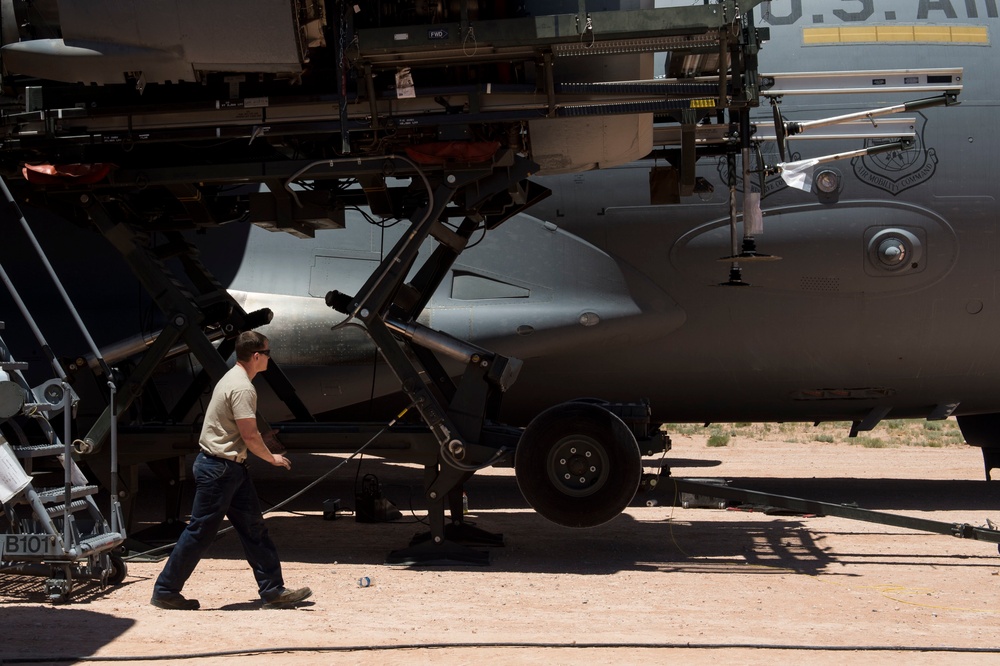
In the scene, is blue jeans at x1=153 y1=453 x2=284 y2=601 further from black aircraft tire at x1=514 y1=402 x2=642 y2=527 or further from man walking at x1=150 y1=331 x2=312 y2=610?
black aircraft tire at x1=514 y1=402 x2=642 y2=527

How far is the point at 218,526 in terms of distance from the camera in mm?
6246

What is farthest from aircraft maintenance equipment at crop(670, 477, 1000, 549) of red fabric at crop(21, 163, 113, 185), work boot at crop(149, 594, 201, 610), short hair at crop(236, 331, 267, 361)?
red fabric at crop(21, 163, 113, 185)

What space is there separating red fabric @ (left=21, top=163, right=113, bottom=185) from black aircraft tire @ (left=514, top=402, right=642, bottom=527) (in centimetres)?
364

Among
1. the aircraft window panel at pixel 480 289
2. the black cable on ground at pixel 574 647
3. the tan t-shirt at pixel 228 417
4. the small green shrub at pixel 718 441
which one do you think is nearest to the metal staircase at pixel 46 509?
the tan t-shirt at pixel 228 417

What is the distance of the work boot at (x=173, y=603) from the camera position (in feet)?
20.3

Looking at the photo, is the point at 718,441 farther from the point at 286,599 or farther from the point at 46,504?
the point at 46,504

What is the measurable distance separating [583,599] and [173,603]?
247 cm

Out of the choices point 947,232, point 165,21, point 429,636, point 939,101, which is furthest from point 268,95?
point 947,232

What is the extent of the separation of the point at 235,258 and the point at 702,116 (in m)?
4.54

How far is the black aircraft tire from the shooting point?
24.2 feet

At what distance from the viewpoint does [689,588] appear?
6.91 metres

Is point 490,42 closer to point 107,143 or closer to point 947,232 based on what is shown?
point 107,143

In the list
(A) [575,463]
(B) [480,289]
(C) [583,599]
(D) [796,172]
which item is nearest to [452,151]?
(B) [480,289]

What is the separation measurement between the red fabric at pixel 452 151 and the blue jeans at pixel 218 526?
8.53 feet
